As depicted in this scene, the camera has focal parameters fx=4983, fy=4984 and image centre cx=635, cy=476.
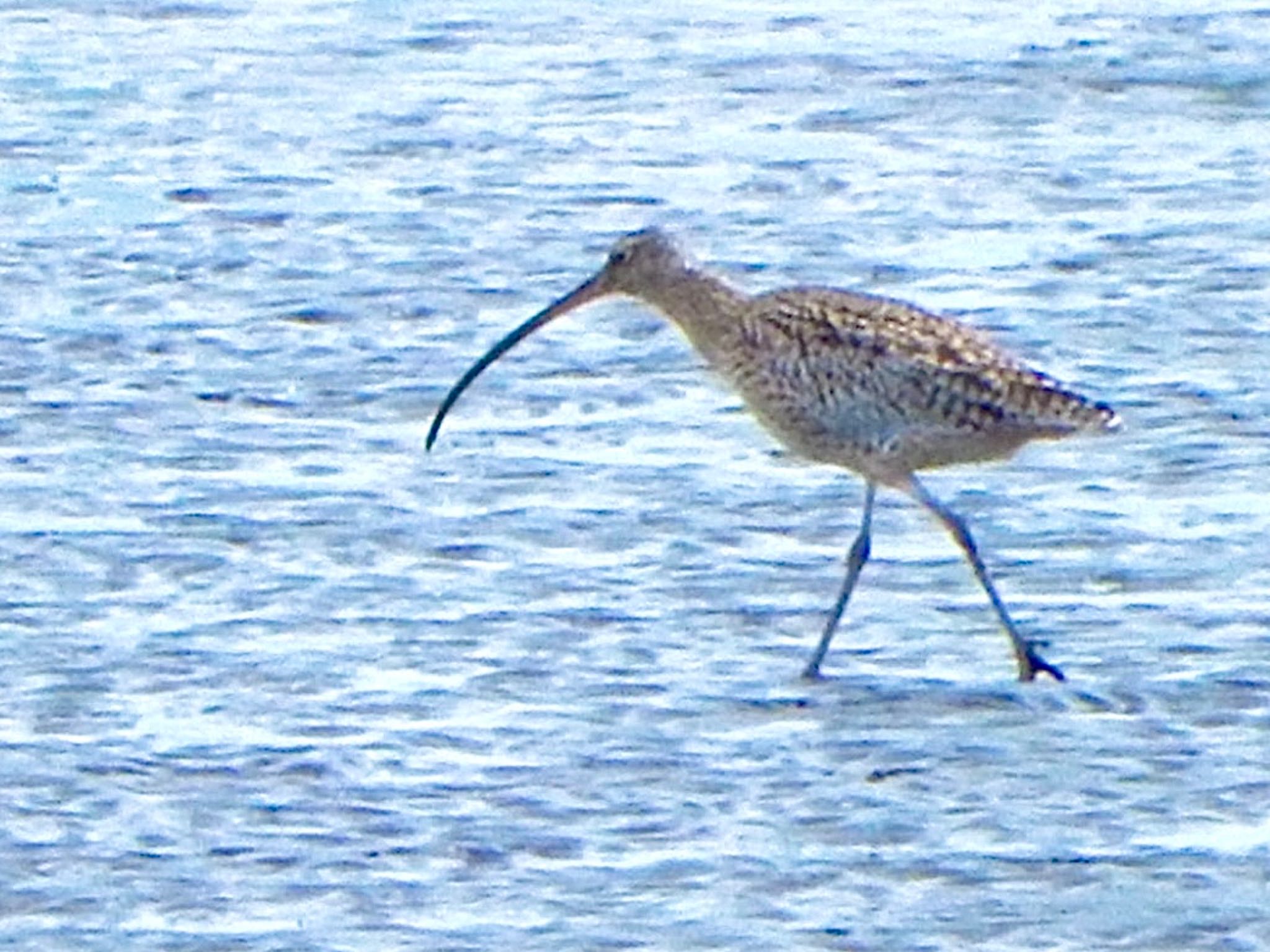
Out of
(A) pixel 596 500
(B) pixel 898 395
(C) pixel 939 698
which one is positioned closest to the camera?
(C) pixel 939 698

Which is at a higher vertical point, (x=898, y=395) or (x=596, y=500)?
(x=898, y=395)

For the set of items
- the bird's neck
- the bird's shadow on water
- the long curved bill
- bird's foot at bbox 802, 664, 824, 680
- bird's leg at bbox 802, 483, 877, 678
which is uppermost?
the bird's neck

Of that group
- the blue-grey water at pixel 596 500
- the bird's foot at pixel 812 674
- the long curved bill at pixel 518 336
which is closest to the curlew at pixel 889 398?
the bird's foot at pixel 812 674

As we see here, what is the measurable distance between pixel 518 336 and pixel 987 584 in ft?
5.64

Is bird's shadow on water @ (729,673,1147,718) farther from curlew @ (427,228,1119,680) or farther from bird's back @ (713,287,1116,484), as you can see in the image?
bird's back @ (713,287,1116,484)

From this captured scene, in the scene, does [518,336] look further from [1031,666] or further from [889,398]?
[1031,666]

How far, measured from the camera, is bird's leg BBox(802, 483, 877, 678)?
29.7ft

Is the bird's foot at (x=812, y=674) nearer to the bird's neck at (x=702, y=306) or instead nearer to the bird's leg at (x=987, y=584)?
the bird's leg at (x=987, y=584)

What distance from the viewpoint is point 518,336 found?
34.6ft

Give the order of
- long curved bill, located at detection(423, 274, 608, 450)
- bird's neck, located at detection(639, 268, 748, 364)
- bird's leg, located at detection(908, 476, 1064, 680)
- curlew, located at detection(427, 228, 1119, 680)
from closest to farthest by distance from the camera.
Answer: bird's leg, located at detection(908, 476, 1064, 680) → curlew, located at detection(427, 228, 1119, 680) → bird's neck, located at detection(639, 268, 748, 364) → long curved bill, located at detection(423, 274, 608, 450)

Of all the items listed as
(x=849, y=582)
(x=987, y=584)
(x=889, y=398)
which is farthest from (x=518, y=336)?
(x=987, y=584)

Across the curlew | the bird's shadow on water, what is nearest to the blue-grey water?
the bird's shadow on water

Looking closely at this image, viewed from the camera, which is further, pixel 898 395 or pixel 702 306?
pixel 702 306

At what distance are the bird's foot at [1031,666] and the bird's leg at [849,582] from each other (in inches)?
13.9
